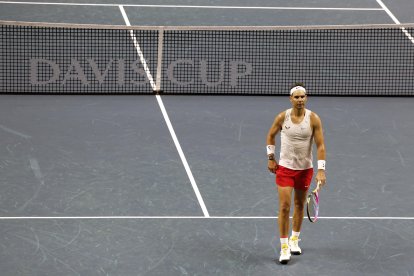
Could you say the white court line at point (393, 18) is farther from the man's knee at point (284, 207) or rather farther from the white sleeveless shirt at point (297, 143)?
the man's knee at point (284, 207)

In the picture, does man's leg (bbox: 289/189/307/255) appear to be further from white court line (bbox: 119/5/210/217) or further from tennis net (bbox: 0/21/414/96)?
tennis net (bbox: 0/21/414/96)

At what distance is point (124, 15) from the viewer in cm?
2255

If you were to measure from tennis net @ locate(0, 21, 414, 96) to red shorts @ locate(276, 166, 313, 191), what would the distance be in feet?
24.1

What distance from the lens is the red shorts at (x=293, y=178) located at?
38.2 feet

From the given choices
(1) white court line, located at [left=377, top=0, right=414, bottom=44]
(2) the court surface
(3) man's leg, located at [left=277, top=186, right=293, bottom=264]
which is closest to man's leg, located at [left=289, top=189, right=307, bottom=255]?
(2) the court surface

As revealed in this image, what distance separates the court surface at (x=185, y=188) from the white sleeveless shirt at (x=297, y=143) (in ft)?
3.44

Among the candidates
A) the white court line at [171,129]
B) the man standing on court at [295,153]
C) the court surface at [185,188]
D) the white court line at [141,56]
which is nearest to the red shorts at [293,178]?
the man standing on court at [295,153]

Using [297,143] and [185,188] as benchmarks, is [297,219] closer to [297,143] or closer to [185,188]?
[297,143]

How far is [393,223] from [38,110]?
270 inches

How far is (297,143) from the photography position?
38.2ft

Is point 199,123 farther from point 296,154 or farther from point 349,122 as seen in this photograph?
point 296,154

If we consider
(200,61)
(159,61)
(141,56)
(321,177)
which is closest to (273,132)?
(321,177)

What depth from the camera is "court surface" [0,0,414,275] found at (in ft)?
39.0

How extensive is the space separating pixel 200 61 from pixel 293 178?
8483 mm
